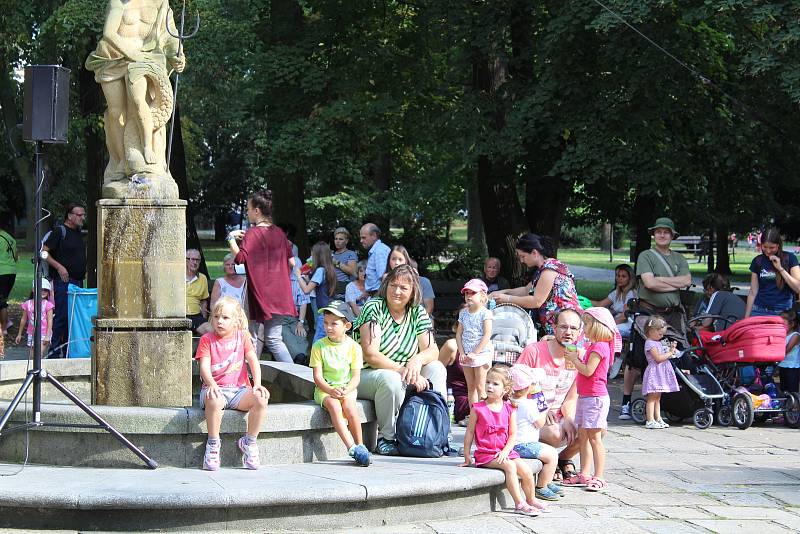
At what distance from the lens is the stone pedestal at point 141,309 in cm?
845

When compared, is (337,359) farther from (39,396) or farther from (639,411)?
(639,411)

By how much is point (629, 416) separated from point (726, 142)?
620 cm

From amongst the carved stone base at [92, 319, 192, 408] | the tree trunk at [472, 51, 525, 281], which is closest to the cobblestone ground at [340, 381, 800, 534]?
the carved stone base at [92, 319, 192, 408]

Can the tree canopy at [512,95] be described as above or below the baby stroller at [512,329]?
above

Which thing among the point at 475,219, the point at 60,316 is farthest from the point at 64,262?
the point at 475,219

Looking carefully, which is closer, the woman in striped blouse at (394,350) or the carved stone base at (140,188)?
the woman in striped blouse at (394,350)

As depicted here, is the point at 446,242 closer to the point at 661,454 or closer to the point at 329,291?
the point at 329,291

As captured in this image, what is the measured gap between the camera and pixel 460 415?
10.5m

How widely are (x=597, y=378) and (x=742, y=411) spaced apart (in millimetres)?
3608

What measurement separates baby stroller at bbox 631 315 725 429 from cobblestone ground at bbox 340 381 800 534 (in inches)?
10.3

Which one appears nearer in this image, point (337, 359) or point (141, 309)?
point (337, 359)

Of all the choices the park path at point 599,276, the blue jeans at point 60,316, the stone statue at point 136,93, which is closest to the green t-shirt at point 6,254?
the blue jeans at point 60,316

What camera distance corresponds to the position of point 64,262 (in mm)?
14086

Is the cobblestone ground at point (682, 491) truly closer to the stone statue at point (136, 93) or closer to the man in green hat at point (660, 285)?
the man in green hat at point (660, 285)
